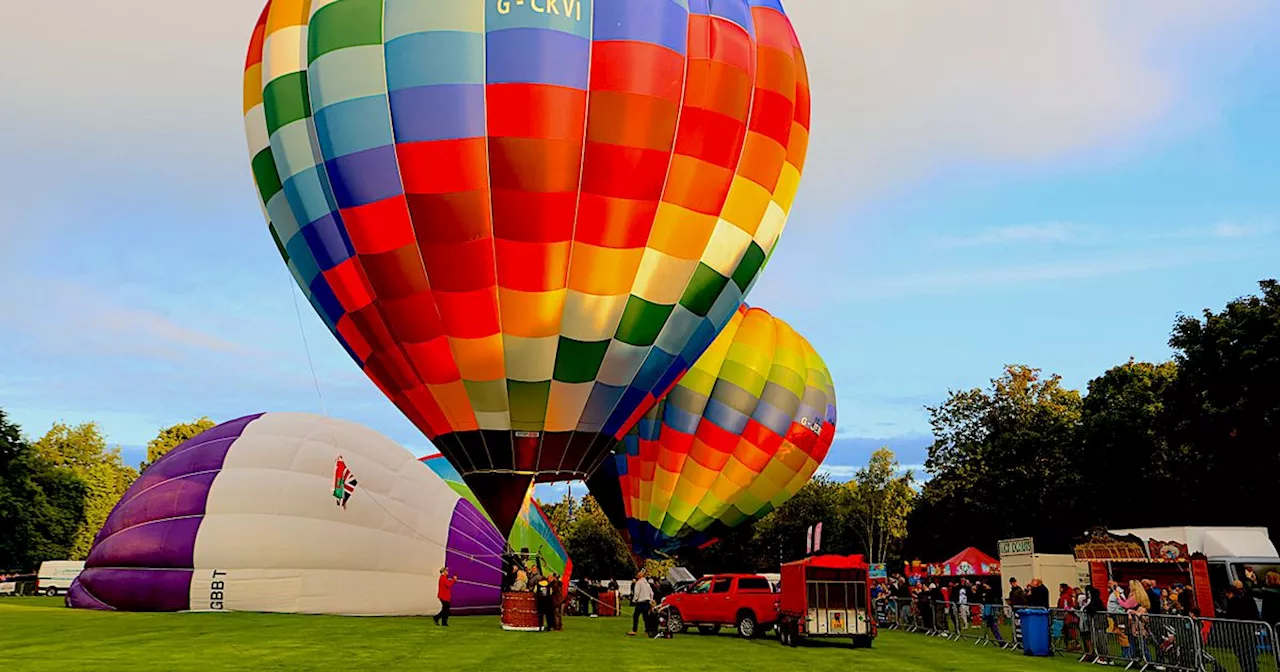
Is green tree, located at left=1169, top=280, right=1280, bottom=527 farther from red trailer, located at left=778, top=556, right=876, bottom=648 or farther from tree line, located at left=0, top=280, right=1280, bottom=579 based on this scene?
red trailer, located at left=778, top=556, right=876, bottom=648

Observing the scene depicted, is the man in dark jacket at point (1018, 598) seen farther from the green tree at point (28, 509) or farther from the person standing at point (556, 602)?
the green tree at point (28, 509)

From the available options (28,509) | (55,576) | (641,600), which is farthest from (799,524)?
(641,600)

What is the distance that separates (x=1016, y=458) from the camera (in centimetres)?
4850

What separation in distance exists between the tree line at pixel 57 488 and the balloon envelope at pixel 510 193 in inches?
1723

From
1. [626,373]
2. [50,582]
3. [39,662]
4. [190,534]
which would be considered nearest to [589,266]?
[626,373]

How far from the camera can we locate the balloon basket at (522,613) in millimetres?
19906

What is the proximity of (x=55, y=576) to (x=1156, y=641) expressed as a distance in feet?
168

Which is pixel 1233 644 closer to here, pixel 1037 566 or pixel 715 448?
pixel 1037 566

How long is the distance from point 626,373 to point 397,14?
7822 mm

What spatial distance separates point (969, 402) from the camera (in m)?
50.4

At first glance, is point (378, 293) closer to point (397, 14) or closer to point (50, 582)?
point (397, 14)

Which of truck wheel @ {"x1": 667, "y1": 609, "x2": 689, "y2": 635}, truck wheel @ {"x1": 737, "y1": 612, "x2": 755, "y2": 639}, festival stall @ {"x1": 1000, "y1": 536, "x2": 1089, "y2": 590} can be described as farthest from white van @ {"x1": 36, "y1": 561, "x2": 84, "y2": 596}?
festival stall @ {"x1": 1000, "y1": 536, "x2": 1089, "y2": 590}

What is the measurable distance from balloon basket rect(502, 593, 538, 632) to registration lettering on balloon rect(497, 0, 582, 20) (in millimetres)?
11191

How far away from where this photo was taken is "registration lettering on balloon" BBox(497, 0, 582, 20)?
695 inches
